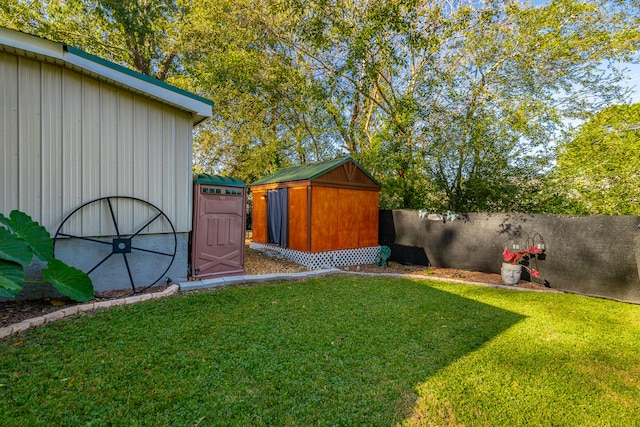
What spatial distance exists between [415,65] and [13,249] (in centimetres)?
945

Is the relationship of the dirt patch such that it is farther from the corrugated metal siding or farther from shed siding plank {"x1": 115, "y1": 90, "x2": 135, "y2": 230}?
shed siding plank {"x1": 115, "y1": 90, "x2": 135, "y2": 230}

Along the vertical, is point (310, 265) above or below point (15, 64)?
below

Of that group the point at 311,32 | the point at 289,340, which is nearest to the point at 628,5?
the point at 311,32

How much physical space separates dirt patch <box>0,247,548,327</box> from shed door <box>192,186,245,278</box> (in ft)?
1.79

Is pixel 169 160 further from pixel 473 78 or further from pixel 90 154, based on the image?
pixel 473 78

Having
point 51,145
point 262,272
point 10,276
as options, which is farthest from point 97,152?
point 262,272

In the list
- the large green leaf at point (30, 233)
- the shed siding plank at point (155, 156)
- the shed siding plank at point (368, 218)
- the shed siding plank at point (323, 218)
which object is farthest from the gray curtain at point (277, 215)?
the large green leaf at point (30, 233)

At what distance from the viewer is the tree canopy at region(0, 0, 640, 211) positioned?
6633 mm

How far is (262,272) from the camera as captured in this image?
5.55m

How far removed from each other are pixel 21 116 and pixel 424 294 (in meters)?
5.61

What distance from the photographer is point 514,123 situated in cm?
695

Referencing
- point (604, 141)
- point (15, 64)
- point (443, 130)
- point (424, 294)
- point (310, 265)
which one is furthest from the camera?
point (443, 130)

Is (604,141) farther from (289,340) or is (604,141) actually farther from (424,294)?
(289,340)

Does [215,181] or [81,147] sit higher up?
[81,147]
